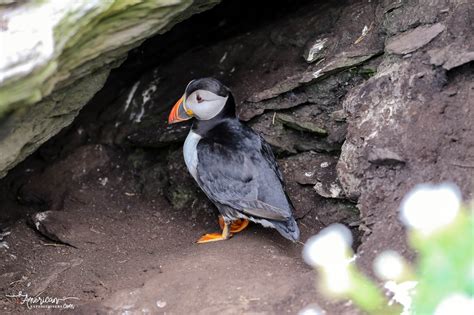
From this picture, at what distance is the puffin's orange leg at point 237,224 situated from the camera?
4.45m

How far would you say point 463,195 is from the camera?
3.04m

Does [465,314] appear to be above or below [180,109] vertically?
above

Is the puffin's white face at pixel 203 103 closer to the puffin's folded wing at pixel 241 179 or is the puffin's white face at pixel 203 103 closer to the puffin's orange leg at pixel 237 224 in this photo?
the puffin's folded wing at pixel 241 179

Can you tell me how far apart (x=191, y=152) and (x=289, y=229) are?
99 cm

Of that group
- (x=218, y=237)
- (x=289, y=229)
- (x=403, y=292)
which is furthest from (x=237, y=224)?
(x=403, y=292)

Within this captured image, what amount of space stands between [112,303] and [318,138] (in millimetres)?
1945

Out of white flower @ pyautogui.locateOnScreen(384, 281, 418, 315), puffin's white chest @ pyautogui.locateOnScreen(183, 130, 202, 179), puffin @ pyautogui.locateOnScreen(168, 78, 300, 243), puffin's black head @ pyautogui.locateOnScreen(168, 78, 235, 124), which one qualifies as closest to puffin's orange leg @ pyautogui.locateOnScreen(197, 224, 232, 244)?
puffin @ pyautogui.locateOnScreen(168, 78, 300, 243)

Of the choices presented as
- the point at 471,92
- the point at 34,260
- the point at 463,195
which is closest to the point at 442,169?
the point at 463,195

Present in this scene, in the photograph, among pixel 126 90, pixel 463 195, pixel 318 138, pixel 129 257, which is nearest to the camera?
pixel 463 195

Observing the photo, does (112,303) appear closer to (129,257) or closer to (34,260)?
(129,257)
